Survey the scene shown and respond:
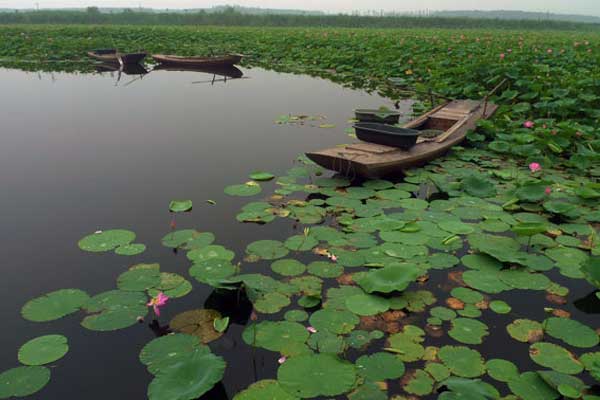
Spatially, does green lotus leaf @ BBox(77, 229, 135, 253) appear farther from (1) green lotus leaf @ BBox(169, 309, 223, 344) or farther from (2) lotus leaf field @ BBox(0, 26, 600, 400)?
(1) green lotus leaf @ BBox(169, 309, 223, 344)

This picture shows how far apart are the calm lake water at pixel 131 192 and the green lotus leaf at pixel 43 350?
50 mm

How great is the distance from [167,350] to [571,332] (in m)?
2.35

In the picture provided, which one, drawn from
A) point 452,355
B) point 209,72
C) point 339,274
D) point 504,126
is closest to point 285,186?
point 339,274

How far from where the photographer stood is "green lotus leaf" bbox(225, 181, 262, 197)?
4.93 meters

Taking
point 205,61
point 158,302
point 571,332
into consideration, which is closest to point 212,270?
point 158,302

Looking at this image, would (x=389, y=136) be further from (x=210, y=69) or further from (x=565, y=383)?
(x=210, y=69)

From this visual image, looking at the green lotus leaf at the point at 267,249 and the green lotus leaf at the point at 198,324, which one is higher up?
the green lotus leaf at the point at 267,249

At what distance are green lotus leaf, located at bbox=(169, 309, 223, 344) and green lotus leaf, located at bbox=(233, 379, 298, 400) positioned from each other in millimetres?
501

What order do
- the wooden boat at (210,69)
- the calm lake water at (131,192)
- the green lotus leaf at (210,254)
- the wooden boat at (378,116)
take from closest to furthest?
the calm lake water at (131,192)
the green lotus leaf at (210,254)
the wooden boat at (378,116)
the wooden boat at (210,69)

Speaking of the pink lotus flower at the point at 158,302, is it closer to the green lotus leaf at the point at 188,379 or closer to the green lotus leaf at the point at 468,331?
the green lotus leaf at the point at 188,379

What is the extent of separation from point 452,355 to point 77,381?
6.56ft

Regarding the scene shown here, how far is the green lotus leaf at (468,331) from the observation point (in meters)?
2.68

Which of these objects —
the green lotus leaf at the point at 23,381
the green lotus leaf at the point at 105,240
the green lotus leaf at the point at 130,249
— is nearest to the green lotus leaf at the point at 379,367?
the green lotus leaf at the point at 23,381

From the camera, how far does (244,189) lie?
502 cm
